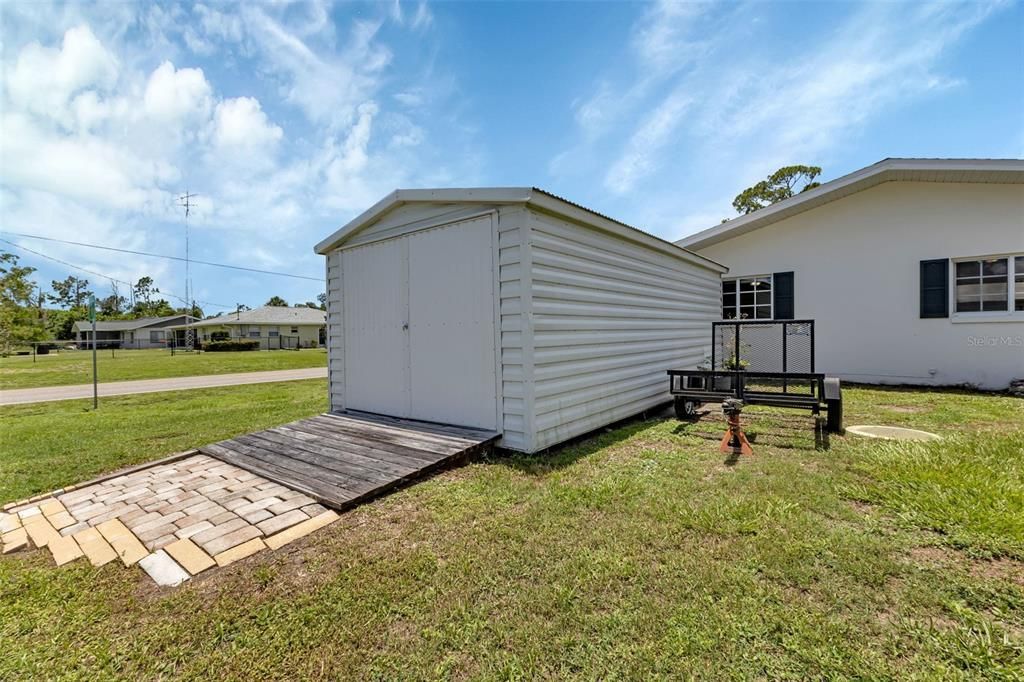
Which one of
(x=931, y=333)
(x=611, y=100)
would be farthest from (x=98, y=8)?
(x=931, y=333)

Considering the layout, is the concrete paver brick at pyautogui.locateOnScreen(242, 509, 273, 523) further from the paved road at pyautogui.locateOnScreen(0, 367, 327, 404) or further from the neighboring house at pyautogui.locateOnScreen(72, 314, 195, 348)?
the neighboring house at pyautogui.locateOnScreen(72, 314, 195, 348)

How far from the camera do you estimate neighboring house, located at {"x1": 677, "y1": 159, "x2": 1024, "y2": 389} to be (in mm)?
7617

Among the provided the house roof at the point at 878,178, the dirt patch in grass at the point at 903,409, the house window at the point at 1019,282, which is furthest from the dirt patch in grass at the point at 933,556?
the house window at the point at 1019,282

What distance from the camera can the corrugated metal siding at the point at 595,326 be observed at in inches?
172

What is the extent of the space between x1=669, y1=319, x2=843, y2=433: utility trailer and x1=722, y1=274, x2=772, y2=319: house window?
68 cm

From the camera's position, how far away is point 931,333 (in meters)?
8.23

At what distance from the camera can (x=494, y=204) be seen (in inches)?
174

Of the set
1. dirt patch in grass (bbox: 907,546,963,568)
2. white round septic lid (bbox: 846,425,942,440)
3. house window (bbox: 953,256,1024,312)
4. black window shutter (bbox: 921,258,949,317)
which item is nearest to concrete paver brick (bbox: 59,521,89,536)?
dirt patch in grass (bbox: 907,546,963,568)

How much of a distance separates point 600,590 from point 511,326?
2647mm

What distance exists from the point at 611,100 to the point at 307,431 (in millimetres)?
7642

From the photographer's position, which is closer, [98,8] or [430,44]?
[98,8]

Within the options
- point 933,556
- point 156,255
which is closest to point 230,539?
point 933,556

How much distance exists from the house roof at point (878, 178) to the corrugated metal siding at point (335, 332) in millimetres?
8809

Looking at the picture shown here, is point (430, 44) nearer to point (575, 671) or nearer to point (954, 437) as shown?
point (575, 671)
